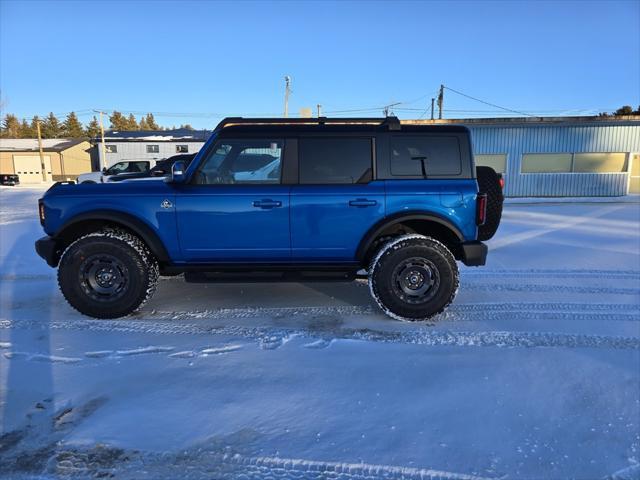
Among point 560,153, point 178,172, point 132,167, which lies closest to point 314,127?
point 178,172

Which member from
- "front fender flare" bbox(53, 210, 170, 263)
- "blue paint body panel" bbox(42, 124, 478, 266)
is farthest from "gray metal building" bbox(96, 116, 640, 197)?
"front fender flare" bbox(53, 210, 170, 263)

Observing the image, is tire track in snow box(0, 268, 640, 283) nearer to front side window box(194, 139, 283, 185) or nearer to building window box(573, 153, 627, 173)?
front side window box(194, 139, 283, 185)

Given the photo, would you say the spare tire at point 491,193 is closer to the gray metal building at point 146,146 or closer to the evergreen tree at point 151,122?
the gray metal building at point 146,146

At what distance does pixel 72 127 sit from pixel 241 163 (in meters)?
93.2

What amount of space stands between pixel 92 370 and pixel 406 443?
2377 millimetres

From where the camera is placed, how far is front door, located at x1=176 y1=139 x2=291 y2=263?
13.8 feet

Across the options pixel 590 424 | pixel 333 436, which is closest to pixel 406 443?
pixel 333 436

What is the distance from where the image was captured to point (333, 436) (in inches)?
97.0

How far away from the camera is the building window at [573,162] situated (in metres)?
18.7

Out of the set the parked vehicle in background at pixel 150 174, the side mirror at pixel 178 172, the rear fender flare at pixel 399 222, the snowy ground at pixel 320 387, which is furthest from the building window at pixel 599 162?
the side mirror at pixel 178 172

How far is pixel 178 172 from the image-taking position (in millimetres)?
4188

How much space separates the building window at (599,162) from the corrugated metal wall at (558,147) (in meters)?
0.19

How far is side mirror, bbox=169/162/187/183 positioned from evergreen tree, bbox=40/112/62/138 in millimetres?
93768

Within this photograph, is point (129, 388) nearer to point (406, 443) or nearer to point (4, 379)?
point (4, 379)
